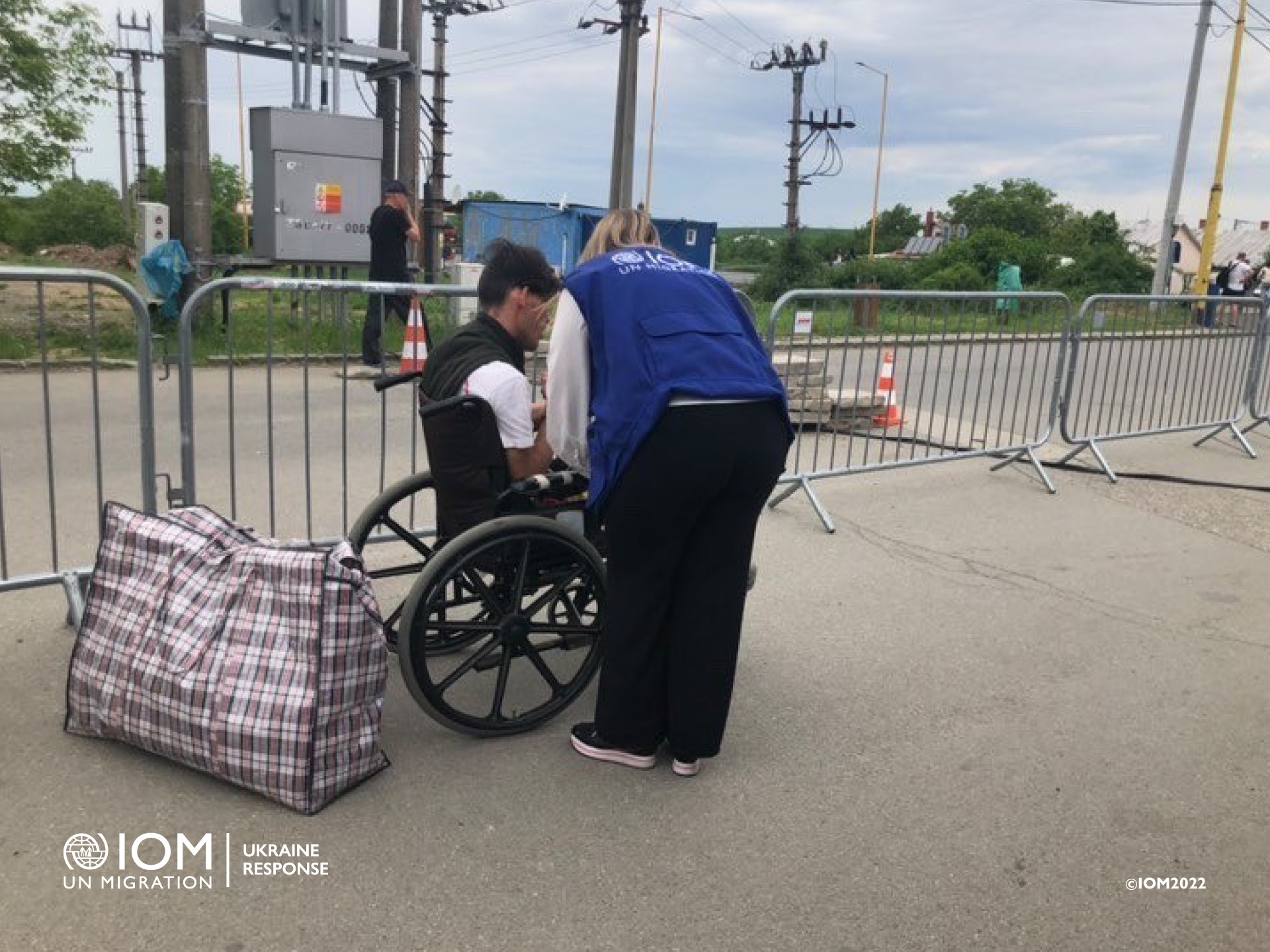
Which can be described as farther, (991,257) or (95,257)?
(991,257)

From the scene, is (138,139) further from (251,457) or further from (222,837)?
(222,837)

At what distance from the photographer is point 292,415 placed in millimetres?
8219

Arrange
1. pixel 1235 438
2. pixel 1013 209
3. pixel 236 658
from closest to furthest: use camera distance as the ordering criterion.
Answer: pixel 236 658 < pixel 1235 438 < pixel 1013 209

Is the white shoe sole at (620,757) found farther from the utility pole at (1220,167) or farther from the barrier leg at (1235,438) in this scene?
the utility pole at (1220,167)

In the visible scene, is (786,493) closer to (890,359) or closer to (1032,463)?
(890,359)

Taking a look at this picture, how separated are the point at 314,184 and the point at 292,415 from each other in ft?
13.6

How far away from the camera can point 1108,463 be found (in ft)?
26.4

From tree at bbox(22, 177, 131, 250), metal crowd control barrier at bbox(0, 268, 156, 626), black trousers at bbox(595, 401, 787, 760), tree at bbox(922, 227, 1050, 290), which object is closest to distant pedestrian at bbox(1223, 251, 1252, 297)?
tree at bbox(922, 227, 1050, 290)

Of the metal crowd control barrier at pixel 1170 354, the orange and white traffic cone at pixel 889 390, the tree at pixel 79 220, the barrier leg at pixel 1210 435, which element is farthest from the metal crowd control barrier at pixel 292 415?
the tree at pixel 79 220

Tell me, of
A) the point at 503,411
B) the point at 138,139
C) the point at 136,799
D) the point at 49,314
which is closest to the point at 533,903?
the point at 136,799

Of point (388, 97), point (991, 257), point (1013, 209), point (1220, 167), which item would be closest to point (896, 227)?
point (1013, 209)

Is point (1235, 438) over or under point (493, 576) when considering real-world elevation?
under

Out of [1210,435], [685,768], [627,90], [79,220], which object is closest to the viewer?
[685,768]

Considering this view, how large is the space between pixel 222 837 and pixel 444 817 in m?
0.57
